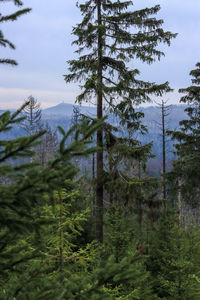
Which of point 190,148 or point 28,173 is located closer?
point 28,173

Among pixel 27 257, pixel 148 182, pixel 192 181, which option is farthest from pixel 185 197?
pixel 27 257

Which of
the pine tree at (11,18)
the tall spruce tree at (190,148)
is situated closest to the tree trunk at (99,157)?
the tall spruce tree at (190,148)

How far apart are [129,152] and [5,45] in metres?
8.96

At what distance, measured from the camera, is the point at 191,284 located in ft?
30.0

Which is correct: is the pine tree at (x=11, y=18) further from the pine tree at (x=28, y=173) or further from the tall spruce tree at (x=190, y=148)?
the tall spruce tree at (x=190, y=148)

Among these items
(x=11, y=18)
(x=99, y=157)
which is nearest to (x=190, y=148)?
(x=99, y=157)

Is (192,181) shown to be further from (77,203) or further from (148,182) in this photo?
(77,203)

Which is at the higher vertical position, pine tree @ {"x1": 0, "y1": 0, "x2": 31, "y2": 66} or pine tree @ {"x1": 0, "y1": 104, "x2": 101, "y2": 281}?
pine tree @ {"x1": 0, "y1": 0, "x2": 31, "y2": 66}

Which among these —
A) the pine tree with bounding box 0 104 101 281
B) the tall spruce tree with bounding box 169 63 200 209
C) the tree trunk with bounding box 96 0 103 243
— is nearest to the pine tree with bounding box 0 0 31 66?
the pine tree with bounding box 0 104 101 281

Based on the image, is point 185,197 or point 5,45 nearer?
point 5,45

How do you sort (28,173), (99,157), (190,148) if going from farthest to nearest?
(190,148)
(99,157)
(28,173)

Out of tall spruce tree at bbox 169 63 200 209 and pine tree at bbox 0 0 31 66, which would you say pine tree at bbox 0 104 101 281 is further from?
tall spruce tree at bbox 169 63 200 209

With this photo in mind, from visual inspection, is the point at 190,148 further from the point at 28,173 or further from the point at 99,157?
the point at 28,173

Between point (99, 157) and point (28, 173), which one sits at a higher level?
point (99, 157)
